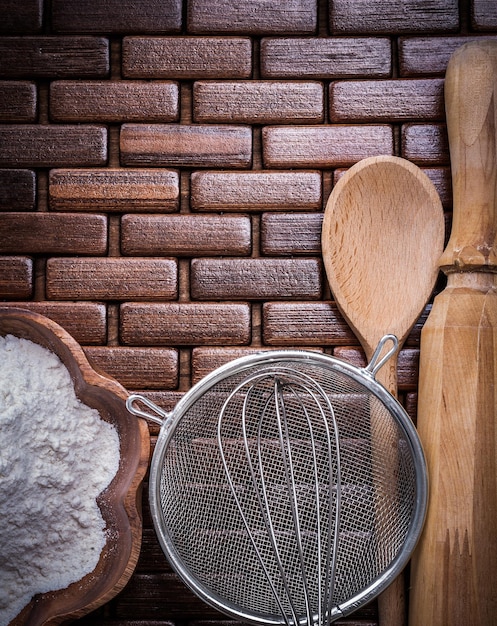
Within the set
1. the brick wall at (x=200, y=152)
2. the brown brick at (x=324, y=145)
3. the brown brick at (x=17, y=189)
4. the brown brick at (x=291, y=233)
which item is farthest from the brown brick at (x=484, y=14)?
the brown brick at (x=17, y=189)

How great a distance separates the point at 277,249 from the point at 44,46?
0.29m

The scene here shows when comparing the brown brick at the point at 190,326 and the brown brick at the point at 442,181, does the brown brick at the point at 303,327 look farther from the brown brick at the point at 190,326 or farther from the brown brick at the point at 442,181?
the brown brick at the point at 442,181

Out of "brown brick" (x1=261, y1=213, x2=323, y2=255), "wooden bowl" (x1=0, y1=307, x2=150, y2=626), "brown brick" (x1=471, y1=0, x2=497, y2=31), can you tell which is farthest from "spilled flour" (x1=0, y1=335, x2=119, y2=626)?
"brown brick" (x1=471, y1=0, x2=497, y2=31)

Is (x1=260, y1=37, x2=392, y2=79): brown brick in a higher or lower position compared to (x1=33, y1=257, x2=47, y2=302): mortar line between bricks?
higher

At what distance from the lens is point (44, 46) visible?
53cm

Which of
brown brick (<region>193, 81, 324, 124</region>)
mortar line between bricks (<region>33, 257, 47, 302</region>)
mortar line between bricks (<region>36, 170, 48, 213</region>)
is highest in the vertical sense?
brown brick (<region>193, 81, 324, 124</region>)

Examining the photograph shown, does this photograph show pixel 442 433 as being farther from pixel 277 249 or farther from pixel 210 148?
pixel 210 148

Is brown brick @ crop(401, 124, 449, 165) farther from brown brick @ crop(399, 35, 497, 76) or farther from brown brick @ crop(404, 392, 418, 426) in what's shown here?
brown brick @ crop(404, 392, 418, 426)

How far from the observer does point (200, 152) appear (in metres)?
0.52

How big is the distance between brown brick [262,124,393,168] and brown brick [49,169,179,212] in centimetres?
10

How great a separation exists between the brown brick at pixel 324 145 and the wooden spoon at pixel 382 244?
19mm

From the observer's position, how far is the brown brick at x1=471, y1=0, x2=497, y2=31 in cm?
52

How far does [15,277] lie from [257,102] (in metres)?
0.28

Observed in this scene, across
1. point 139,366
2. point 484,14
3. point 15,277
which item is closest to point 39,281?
point 15,277
